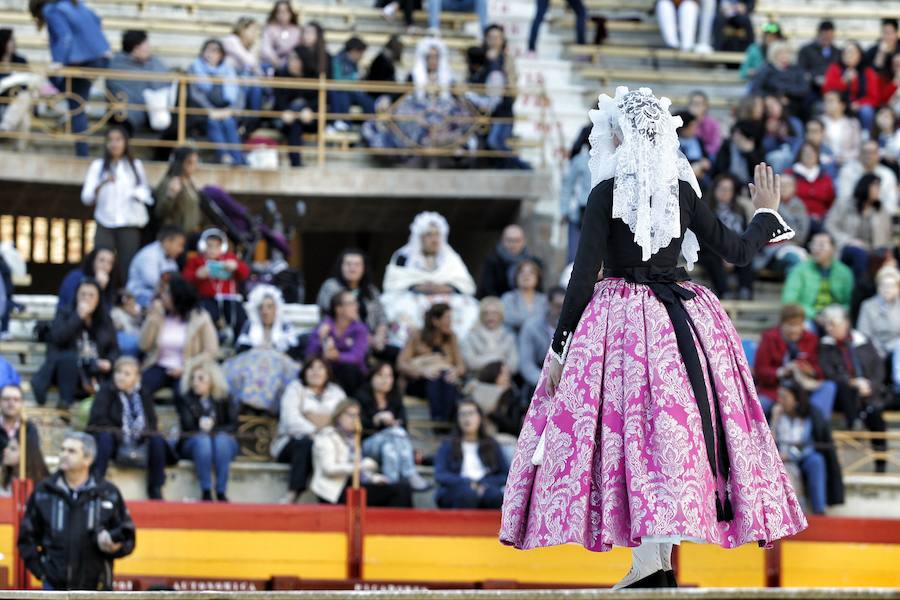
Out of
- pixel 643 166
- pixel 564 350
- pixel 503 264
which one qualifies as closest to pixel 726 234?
pixel 643 166

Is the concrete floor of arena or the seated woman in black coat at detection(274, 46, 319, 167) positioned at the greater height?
the seated woman in black coat at detection(274, 46, 319, 167)

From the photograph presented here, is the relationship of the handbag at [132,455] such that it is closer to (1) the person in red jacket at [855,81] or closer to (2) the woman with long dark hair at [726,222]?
(2) the woman with long dark hair at [726,222]

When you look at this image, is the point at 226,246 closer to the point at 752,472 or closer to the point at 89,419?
the point at 89,419

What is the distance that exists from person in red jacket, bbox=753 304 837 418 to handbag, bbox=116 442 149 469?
12.7 feet

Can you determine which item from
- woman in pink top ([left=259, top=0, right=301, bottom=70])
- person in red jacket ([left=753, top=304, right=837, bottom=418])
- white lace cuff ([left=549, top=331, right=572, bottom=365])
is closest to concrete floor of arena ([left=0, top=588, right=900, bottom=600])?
white lace cuff ([left=549, top=331, right=572, bottom=365])

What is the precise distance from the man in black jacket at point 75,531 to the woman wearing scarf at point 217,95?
6461mm

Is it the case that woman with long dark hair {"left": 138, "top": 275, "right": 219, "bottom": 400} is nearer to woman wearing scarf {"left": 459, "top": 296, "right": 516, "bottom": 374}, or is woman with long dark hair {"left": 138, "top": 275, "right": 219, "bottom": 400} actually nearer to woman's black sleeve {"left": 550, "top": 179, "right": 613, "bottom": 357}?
woman wearing scarf {"left": 459, "top": 296, "right": 516, "bottom": 374}

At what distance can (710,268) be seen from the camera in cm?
1684

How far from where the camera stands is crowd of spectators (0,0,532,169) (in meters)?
18.0

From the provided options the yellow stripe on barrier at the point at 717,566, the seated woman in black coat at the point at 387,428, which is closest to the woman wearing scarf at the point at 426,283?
the seated woman in black coat at the point at 387,428

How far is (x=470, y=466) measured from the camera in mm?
13703

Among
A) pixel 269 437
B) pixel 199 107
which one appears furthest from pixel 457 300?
pixel 199 107

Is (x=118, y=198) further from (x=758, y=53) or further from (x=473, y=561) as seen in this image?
(x=758, y=53)

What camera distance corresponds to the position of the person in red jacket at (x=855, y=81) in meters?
19.3
